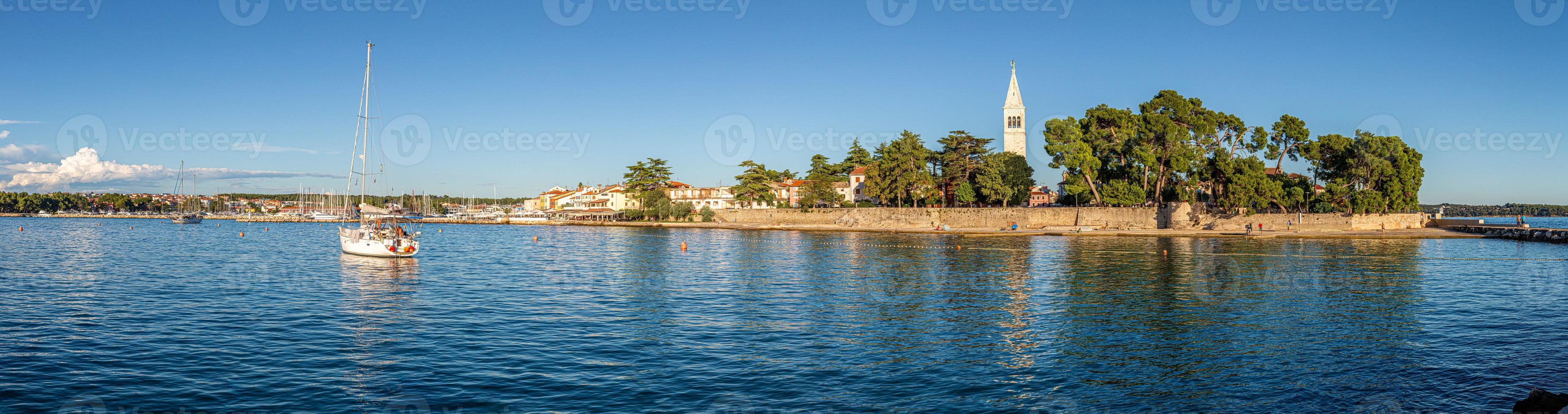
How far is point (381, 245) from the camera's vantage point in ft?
137

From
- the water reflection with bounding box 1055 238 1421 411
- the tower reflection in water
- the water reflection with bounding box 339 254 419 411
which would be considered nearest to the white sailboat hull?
the water reflection with bounding box 339 254 419 411

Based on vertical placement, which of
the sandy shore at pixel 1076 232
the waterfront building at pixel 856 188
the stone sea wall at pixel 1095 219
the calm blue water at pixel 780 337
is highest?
the waterfront building at pixel 856 188

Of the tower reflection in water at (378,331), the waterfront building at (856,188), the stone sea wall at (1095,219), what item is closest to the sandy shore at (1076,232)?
the stone sea wall at (1095,219)

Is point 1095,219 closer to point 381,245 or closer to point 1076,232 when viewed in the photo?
point 1076,232

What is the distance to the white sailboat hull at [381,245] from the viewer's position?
41.9m

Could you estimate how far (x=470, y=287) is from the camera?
30.6 m

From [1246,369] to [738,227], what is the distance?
8400 cm

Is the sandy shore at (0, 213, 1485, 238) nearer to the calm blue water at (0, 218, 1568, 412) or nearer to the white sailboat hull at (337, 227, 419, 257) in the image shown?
the calm blue water at (0, 218, 1568, 412)

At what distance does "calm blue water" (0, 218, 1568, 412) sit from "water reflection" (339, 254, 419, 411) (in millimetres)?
103

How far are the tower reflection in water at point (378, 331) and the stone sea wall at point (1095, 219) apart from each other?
201 ft

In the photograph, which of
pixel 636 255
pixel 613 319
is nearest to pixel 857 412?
pixel 613 319

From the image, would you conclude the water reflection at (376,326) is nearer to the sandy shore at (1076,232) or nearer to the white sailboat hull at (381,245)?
the white sailboat hull at (381,245)

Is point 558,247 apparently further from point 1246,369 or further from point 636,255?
point 1246,369

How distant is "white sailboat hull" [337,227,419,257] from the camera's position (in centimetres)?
4188
